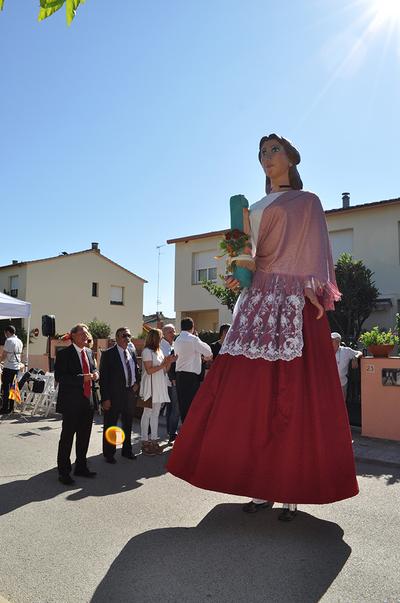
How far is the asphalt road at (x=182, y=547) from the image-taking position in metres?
2.89

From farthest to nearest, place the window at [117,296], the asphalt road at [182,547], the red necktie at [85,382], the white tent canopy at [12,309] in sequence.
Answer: the window at [117,296] → the white tent canopy at [12,309] → the red necktie at [85,382] → the asphalt road at [182,547]

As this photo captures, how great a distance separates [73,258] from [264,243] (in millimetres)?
31369

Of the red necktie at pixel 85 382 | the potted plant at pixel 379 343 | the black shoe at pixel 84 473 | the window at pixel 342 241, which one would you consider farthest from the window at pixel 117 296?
the black shoe at pixel 84 473

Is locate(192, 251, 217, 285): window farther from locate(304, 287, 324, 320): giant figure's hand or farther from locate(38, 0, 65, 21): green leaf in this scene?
locate(38, 0, 65, 21): green leaf

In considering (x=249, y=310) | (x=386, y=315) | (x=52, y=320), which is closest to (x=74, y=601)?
(x=249, y=310)

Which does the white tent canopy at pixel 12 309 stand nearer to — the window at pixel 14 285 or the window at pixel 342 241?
the window at pixel 342 241

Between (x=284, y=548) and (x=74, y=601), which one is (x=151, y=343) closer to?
(x=284, y=548)

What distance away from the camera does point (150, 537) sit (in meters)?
3.70

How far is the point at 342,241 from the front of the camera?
18.9m

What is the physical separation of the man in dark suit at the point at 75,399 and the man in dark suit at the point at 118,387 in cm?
71

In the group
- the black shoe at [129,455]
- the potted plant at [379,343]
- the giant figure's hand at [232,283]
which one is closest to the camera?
the giant figure's hand at [232,283]

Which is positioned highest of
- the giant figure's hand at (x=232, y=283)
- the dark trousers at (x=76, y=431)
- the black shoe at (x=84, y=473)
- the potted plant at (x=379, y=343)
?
the giant figure's hand at (x=232, y=283)

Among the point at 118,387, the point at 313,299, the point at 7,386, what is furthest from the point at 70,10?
the point at 7,386

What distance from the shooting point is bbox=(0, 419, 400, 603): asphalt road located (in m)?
2.89
